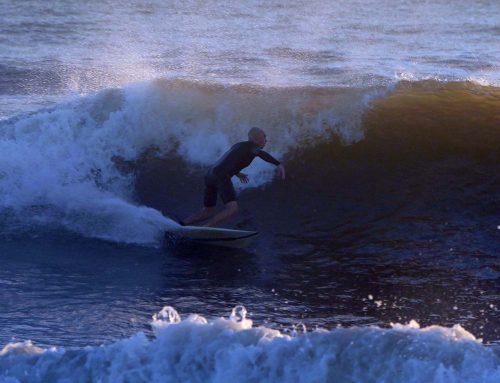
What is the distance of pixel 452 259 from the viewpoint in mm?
9562

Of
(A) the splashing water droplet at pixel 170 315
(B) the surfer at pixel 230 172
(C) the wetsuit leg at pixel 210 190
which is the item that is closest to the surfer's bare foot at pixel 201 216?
(C) the wetsuit leg at pixel 210 190

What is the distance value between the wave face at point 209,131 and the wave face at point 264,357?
16.6ft

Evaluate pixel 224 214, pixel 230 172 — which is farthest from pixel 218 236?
pixel 230 172

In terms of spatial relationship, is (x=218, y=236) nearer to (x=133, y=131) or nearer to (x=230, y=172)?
(x=230, y=172)

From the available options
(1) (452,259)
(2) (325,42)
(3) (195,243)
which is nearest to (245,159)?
(3) (195,243)

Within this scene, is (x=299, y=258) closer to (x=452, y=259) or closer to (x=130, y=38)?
Result: (x=452, y=259)

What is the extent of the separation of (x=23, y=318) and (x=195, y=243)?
2743 mm

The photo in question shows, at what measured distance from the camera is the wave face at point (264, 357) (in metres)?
6.21

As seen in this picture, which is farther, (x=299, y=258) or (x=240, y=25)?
(x=240, y=25)

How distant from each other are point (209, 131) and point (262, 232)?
312 cm

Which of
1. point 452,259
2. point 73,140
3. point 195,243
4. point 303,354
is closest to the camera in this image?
point 303,354

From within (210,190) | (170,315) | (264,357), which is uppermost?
(210,190)

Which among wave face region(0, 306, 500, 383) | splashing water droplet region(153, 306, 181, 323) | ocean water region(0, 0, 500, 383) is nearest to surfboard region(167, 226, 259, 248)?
ocean water region(0, 0, 500, 383)

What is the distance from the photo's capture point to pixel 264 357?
642 centimetres
